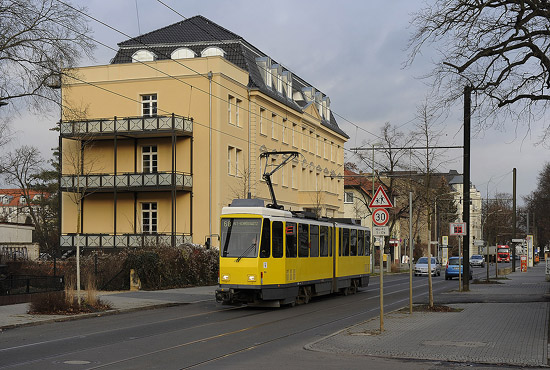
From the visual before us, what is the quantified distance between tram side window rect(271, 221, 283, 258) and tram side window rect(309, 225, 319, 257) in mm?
2842

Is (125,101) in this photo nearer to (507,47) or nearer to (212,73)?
(212,73)

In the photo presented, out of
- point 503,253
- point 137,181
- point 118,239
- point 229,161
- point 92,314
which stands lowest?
point 503,253

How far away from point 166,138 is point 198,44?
7.37 metres

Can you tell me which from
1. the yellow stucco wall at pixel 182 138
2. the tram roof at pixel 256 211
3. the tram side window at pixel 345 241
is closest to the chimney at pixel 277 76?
the yellow stucco wall at pixel 182 138

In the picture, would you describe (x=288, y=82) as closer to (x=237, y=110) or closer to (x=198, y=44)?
(x=198, y=44)

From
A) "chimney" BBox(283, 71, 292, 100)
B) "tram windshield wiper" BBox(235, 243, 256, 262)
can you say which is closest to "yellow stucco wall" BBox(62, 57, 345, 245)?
"chimney" BBox(283, 71, 292, 100)

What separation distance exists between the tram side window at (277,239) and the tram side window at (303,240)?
1.60m

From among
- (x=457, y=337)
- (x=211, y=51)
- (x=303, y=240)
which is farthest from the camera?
(x=211, y=51)

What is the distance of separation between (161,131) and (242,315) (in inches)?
930

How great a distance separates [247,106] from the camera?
4859 centimetres

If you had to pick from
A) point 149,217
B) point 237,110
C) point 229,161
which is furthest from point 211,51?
point 149,217

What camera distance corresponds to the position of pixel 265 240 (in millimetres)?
23031

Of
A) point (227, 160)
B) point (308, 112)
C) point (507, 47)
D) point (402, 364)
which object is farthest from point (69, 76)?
point (308, 112)

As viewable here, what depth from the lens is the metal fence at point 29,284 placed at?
24.0 metres
